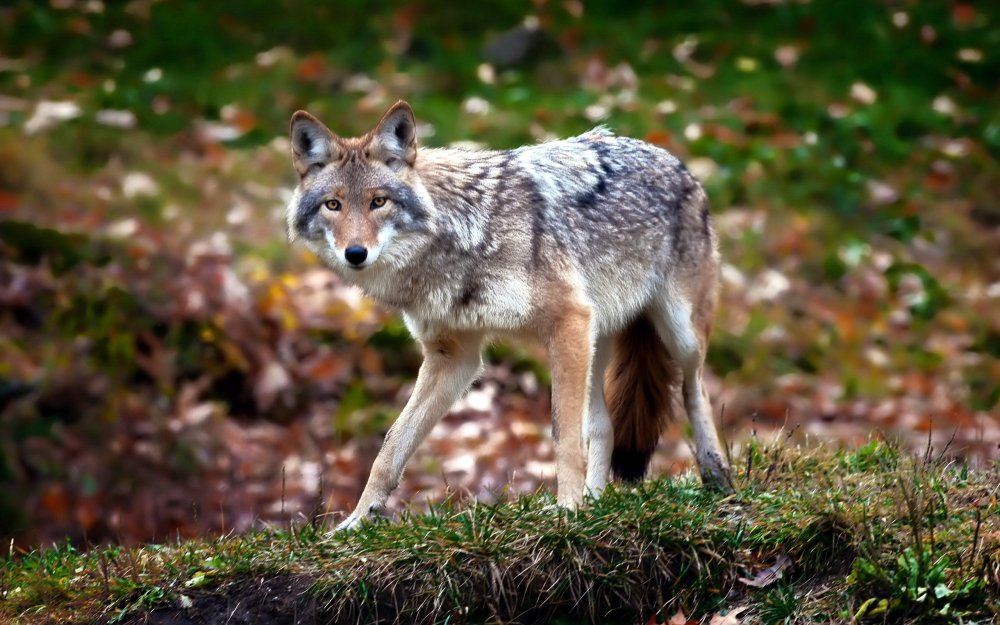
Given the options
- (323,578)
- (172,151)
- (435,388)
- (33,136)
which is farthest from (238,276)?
(323,578)

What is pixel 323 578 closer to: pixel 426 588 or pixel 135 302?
pixel 426 588

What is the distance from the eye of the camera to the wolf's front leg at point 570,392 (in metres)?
5.50

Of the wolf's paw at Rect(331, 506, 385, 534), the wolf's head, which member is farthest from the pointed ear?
the wolf's paw at Rect(331, 506, 385, 534)

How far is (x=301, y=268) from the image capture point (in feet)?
34.9

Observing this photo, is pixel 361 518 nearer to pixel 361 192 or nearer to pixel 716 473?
pixel 361 192

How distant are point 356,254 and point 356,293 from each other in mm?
5417

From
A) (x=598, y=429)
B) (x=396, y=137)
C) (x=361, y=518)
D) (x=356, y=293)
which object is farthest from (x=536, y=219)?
(x=356, y=293)

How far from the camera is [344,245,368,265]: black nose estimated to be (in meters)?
5.20

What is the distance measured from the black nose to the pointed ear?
0.57 m

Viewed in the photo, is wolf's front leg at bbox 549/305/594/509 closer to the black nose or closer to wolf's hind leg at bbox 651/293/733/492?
wolf's hind leg at bbox 651/293/733/492

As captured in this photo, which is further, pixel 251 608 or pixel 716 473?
pixel 716 473

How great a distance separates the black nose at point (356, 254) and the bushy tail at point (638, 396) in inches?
70.5

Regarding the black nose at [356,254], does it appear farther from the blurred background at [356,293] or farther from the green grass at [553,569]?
the blurred background at [356,293]

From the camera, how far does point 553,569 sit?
4.80 meters
